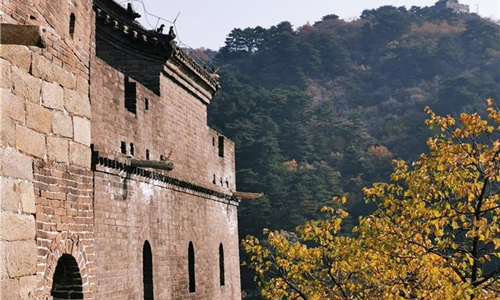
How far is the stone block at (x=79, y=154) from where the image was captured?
25.6 ft

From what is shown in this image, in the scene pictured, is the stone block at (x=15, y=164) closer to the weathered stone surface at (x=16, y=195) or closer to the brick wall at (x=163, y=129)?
the weathered stone surface at (x=16, y=195)

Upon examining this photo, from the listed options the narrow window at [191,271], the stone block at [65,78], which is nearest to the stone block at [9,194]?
the stone block at [65,78]

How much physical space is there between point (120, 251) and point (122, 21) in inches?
195

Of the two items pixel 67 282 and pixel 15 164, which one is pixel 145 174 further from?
pixel 15 164

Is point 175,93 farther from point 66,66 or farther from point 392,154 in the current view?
point 392,154

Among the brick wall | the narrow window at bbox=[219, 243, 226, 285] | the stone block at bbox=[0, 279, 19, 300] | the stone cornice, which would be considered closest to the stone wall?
the stone block at bbox=[0, 279, 19, 300]

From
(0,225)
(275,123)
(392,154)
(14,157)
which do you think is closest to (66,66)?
(14,157)

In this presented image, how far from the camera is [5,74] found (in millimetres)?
6141

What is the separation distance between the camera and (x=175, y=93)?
1592cm

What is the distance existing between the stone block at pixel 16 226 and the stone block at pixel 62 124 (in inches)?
41.6

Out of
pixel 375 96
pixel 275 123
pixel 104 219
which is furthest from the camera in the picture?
pixel 375 96

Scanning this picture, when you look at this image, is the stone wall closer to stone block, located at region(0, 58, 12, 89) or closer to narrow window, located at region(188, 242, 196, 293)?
stone block, located at region(0, 58, 12, 89)

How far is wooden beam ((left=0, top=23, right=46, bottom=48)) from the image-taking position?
18.1ft

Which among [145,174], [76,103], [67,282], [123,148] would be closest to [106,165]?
[123,148]
